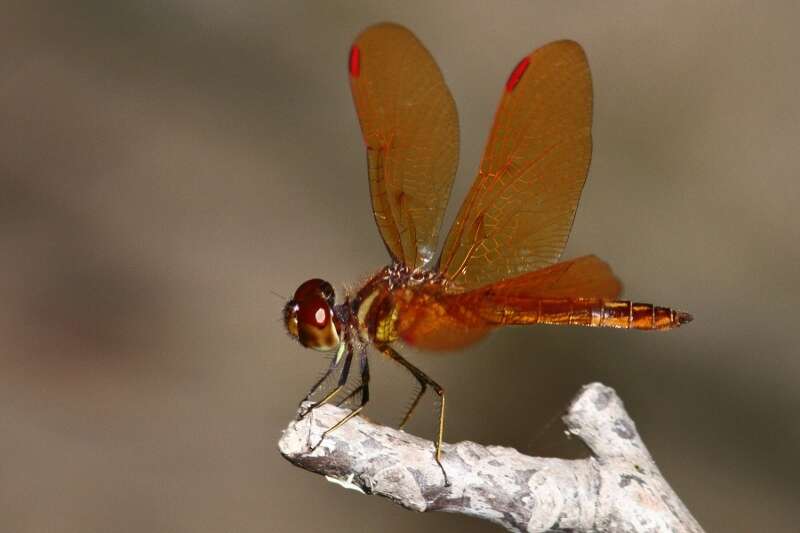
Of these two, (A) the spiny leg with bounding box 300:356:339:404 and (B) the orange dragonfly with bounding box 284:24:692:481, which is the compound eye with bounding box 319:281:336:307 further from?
(A) the spiny leg with bounding box 300:356:339:404

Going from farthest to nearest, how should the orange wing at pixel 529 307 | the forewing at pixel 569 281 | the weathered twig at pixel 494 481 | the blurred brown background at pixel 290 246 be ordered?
the blurred brown background at pixel 290 246, the forewing at pixel 569 281, the orange wing at pixel 529 307, the weathered twig at pixel 494 481

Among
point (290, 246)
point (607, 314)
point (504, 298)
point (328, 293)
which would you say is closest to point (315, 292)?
point (328, 293)

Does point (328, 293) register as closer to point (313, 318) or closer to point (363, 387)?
point (313, 318)

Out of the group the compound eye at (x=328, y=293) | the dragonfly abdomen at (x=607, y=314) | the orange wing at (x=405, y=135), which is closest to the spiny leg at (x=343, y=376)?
the compound eye at (x=328, y=293)

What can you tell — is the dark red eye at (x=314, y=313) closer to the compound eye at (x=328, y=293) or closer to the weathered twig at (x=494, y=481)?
the compound eye at (x=328, y=293)

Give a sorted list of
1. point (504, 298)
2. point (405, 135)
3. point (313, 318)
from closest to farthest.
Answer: point (313, 318), point (504, 298), point (405, 135)

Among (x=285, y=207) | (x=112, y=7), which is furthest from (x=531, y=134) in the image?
(x=112, y=7)
